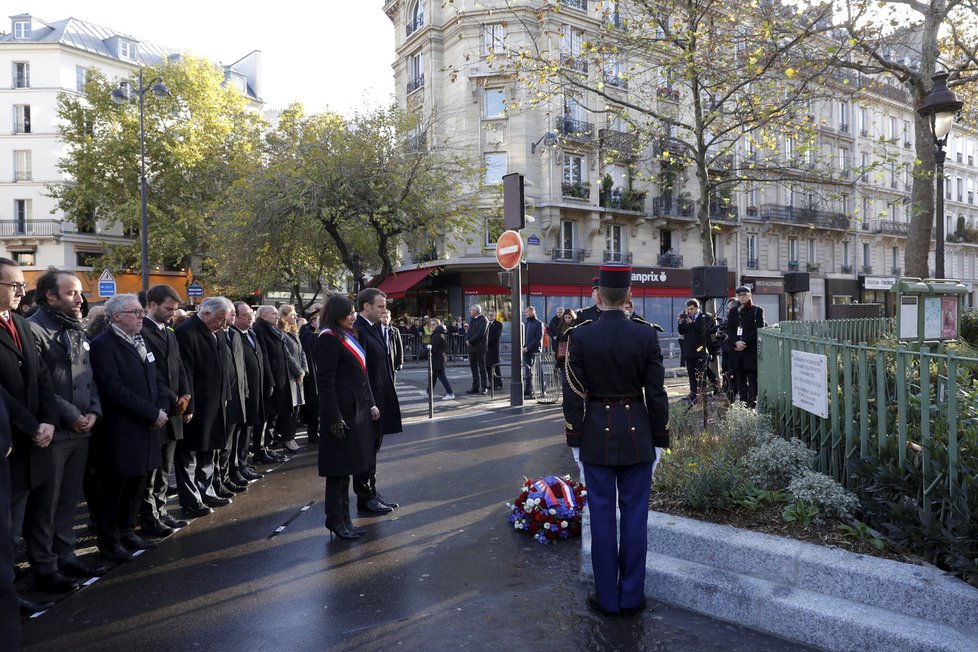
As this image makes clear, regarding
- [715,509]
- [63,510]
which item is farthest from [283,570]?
[715,509]

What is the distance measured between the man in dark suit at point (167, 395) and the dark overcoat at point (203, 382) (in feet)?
0.66

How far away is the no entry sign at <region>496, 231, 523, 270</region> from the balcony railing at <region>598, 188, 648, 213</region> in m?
20.8

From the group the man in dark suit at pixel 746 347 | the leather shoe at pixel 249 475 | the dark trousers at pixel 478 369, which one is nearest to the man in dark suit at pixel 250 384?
the leather shoe at pixel 249 475

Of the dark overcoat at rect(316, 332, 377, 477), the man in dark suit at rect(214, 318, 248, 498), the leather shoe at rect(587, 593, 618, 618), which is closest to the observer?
the leather shoe at rect(587, 593, 618, 618)

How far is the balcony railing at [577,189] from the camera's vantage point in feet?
102

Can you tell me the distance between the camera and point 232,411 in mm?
6582

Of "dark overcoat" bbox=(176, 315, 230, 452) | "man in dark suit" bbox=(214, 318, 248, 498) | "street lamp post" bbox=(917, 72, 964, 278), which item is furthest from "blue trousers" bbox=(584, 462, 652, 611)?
"street lamp post" bbox=(917, 72, 964, 278)

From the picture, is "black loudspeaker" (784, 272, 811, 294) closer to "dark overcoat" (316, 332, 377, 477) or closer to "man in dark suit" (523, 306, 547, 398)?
"man in dark suit" (523, 306, 547, 398)

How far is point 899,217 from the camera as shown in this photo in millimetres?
48281

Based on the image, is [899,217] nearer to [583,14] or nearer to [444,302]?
[583,14]

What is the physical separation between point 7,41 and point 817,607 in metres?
53.0

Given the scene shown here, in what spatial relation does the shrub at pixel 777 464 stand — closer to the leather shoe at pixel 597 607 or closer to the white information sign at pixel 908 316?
the leather shoe at pixel 597 607

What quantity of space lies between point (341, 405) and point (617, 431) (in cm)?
244

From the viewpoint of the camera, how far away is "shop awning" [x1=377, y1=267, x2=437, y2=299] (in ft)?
97.6
